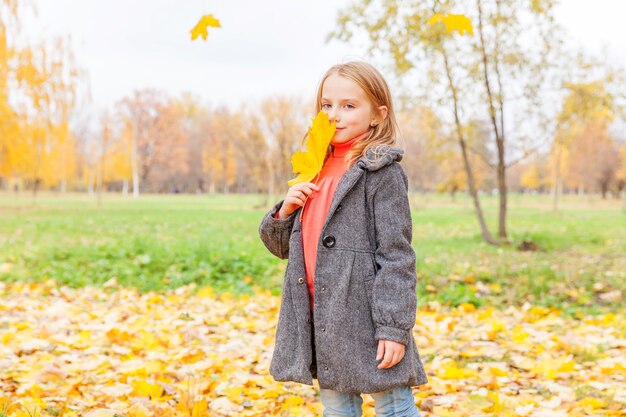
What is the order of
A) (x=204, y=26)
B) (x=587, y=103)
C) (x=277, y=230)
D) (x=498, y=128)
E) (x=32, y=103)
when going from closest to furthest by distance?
(x=277, y=230)
(x=204, y=26)
(x=587, y=103)
(x=498, y=128)
(x=32, y=103)

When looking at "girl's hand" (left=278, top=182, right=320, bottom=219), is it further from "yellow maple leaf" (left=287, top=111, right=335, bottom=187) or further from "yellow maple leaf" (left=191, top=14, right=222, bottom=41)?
"yellow maple leaf" (left=191, top=14, right=222, bottom=41)

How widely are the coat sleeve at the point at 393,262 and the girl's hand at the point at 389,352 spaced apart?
0.02 meters

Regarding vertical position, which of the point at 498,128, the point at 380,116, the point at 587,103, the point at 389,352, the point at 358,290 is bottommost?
the point at 389,352

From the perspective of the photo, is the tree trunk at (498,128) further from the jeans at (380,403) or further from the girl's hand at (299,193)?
the jeans at (380,403)

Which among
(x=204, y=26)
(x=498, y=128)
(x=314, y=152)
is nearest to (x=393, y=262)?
(x=314, y=152)

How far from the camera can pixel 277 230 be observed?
1915 mm

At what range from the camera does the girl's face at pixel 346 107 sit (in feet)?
5.91

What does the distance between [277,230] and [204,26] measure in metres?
1.00

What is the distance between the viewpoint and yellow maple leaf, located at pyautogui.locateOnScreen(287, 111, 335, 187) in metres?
1.75

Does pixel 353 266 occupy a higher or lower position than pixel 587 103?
lower

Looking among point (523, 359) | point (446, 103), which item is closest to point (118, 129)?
point (446, 103)

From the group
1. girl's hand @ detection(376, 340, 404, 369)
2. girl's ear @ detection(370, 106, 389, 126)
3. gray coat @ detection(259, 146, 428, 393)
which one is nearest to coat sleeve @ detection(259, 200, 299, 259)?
gray coat @ detection(259, 146, 428, 393)

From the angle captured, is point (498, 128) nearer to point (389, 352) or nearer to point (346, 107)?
point (346, 107)

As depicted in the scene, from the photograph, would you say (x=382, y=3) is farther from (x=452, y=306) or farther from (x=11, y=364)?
(x=11, y=364)
